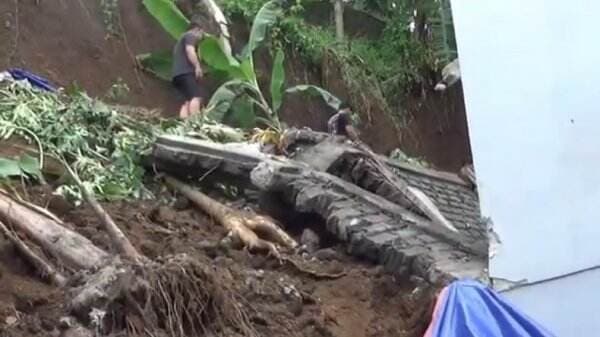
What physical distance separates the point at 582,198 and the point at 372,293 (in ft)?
4.10

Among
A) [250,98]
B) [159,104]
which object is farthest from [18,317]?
[159,104]

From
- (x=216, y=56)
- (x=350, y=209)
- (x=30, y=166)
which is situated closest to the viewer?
(x=350, y=209)

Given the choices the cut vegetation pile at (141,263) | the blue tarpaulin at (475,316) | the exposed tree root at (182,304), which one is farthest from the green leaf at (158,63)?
the blue tarpaulin at (475,316)

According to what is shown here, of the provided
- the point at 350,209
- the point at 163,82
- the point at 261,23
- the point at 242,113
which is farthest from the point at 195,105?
the point at 350,209

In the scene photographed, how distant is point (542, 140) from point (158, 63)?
8.94 metres

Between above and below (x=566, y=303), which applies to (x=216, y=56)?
above

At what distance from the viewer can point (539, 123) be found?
6234 millimetres

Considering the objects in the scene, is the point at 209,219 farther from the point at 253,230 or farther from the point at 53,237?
the point at 53,237

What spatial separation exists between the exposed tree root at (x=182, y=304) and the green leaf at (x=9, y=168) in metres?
2.55

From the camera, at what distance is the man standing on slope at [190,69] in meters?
12.0

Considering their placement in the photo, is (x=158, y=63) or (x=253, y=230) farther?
(x=158, y=63)

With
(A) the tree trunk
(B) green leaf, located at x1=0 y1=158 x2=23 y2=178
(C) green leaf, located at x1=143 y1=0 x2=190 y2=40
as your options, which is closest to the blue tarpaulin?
(A) the tree trunk

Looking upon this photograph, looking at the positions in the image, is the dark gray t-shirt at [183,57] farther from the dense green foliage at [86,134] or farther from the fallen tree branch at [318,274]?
the fallen tree branch at [318,274]

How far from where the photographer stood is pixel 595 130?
625cm
